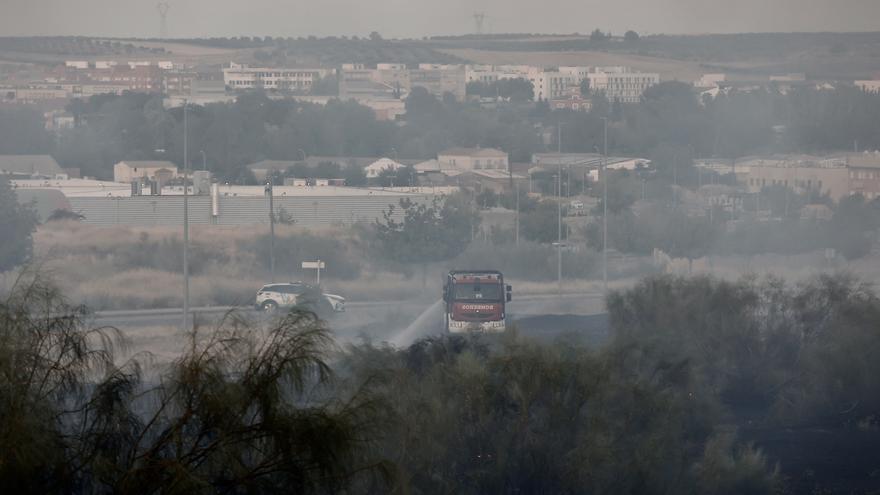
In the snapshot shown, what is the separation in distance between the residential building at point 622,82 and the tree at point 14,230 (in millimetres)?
68896

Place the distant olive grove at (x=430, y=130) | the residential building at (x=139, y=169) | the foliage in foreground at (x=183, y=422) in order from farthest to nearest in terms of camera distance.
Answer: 1. the distant olive grove at (x=430, y=130)
2. the residential building at (x=139, y=169)
3. the foliage in foreground at (x=183, y=422)

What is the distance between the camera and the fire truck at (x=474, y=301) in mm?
25547

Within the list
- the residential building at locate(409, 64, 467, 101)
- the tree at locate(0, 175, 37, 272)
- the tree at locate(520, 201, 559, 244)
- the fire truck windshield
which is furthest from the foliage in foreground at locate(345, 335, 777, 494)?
the residential building at locate(409, 64, 467, 101)

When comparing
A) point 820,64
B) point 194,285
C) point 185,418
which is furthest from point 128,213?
point 820,64

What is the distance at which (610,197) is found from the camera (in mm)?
51719

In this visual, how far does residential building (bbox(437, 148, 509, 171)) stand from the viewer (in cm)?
7006

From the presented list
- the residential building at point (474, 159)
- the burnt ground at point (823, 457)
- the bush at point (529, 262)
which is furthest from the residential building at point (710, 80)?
the burnt ground at point (823, 457)

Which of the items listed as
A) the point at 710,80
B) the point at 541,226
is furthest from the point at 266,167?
the point at 710,80

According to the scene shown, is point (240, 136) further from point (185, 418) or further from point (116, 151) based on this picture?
point (185, 418)

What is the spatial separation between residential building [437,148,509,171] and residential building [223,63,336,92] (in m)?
36.8

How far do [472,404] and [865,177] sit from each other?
47.4 meters

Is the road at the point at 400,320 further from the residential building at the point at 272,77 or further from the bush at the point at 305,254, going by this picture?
the residential building at the point at 272,77

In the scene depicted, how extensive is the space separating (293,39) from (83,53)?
16.4m

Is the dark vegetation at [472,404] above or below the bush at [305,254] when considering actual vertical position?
above
